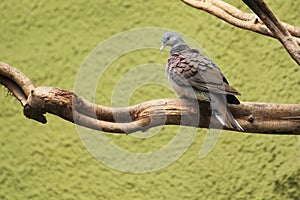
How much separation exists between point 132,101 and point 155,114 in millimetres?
649

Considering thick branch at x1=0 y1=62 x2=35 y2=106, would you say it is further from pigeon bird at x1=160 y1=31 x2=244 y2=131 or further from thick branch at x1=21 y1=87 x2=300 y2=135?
pigeon bird at x1=160 y1=31 x2=244 y2=131

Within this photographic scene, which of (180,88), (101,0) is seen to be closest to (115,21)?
(101,0)

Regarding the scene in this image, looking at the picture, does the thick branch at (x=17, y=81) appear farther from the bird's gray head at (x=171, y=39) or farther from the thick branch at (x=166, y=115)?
the bird's gray head at (x=171, y=39)

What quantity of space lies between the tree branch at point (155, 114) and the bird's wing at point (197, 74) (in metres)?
0.04

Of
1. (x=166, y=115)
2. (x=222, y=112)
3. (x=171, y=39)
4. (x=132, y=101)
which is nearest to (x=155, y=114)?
(x=166, y=115)

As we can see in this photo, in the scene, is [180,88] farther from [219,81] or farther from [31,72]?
[31,72]

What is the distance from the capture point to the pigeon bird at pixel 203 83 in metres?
1.10

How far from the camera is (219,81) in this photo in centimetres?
111

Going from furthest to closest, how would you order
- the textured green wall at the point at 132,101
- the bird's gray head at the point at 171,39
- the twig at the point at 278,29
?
the textured green wall at the point at 132,101 → the bird's gray head at the point at 171,39 → the twig at the point at 278,29

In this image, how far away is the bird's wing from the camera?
3.60ft

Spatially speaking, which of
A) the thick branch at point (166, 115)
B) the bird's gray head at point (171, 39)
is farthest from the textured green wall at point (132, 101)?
the thick branch at point (166, 115)

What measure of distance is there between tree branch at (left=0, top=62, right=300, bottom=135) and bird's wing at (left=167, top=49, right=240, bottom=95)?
4cm

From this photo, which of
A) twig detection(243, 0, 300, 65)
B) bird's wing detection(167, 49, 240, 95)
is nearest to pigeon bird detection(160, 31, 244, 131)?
bird's wing detection(167, 49, 240, 95)

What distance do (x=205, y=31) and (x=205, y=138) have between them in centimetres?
32
